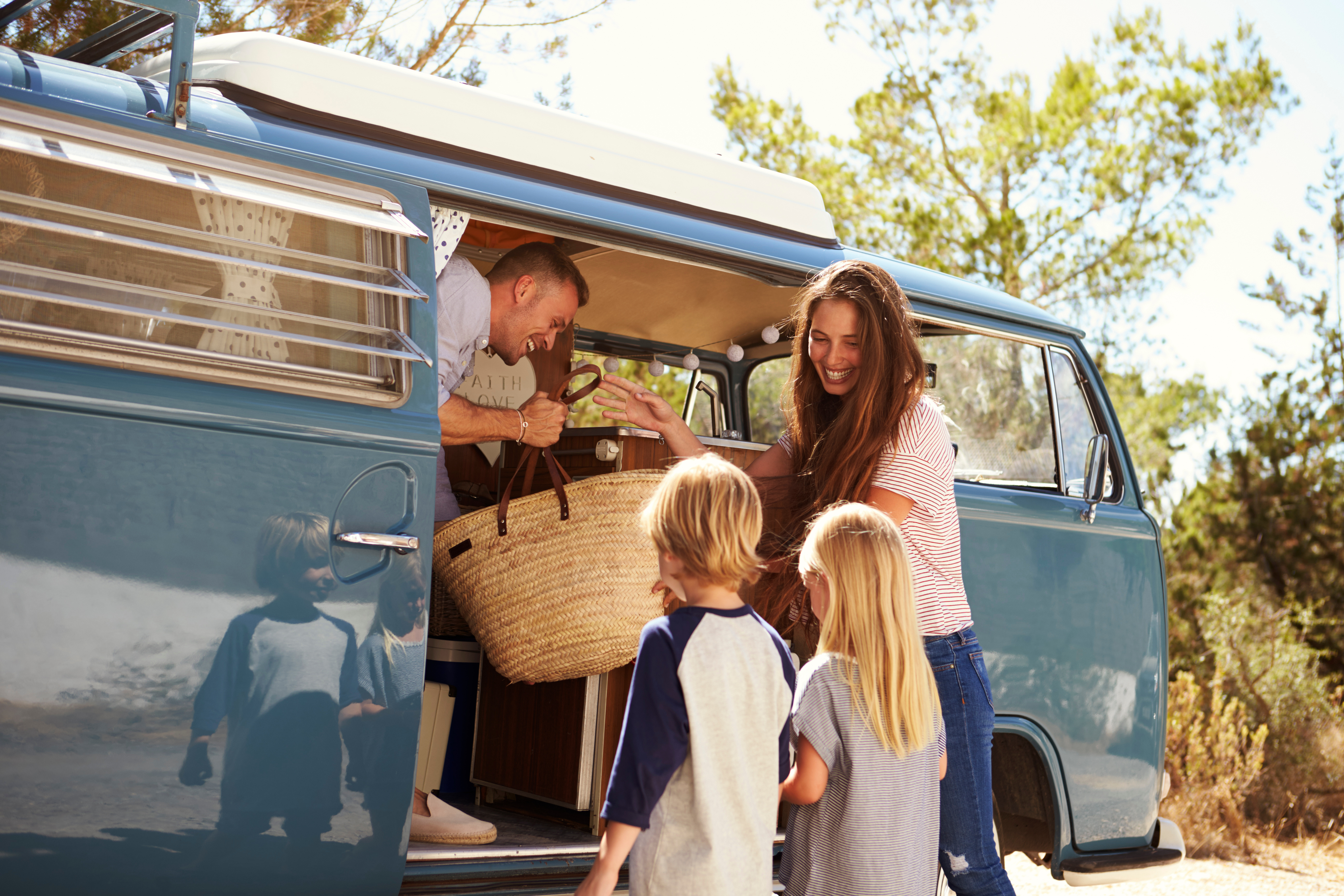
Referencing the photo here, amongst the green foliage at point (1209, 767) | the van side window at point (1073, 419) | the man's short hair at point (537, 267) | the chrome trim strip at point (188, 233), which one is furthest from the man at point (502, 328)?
the green foliage at point (1209, 767)

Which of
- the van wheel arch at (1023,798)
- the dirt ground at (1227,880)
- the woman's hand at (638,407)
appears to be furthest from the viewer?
the dirt ground at (1227,880)

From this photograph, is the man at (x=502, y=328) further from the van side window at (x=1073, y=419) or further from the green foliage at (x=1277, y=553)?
the green foliage at (x=1277, y=553)

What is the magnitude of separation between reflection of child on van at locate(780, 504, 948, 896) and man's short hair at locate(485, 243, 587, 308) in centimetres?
141

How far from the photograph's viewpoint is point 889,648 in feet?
8.19

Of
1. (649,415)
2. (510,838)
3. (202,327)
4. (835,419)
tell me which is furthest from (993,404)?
(202,327)

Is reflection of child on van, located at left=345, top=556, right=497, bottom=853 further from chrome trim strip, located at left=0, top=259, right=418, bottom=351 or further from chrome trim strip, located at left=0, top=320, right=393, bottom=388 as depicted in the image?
chrome trim strip, located at left=0, top=259, right=418, bottom=351

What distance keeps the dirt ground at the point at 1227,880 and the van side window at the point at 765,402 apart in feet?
10.2

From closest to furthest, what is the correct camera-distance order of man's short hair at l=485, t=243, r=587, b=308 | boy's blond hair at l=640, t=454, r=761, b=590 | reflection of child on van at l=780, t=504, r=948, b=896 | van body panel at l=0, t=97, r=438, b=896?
van body panel at l=0, t=97, r=438, b=896 → boy's blond hair at l=640, t=454, r=761, b=590 → reflection of child on van at l=780, t=504, r=948, b=896 → man's short hair at l=485, t=243, r=587, b=308

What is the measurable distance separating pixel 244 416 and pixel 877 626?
144cm

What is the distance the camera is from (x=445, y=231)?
2986 mm

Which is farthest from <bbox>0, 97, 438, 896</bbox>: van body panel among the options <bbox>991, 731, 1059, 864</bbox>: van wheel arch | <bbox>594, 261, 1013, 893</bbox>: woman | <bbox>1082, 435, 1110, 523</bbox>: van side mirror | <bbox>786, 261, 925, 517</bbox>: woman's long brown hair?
<bbox>1082, 435, 1110, 523</bbox>: van side mirror

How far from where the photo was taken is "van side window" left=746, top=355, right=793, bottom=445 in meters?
5.20

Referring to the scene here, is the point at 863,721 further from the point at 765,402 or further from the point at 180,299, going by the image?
the point at 765,402

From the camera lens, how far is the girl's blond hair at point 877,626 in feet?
8.18
